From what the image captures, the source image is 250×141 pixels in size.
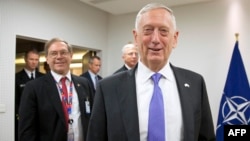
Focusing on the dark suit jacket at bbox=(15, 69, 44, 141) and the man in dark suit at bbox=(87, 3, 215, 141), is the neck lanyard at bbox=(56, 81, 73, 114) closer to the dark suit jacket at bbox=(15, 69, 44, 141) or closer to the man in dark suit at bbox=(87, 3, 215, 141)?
the man in dark suit at bbox=(87, 3, 215, 141)

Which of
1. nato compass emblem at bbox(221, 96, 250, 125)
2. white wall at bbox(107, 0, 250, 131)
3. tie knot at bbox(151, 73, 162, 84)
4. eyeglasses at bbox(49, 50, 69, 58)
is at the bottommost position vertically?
nato compass emblem at bbox(221, 96, 250, 125)

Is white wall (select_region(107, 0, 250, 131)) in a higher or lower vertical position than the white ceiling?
lower

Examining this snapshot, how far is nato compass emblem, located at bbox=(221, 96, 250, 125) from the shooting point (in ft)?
12.8

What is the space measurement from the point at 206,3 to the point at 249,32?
879 mm

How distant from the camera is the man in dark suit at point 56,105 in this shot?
200cm

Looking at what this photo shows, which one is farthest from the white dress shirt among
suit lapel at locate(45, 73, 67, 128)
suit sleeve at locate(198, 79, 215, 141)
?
suit lapel at locate(45, 73, 67, 128)

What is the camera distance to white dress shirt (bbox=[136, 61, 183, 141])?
1102 mm

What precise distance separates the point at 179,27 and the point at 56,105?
3.49 m

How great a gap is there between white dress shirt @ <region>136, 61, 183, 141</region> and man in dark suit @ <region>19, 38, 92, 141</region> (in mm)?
1042

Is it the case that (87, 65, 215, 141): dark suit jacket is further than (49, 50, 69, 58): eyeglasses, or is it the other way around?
(49, 50, 69, 58): eyeglasses

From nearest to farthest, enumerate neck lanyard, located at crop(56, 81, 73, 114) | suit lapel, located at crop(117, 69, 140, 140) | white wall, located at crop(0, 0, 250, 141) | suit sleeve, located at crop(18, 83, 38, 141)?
suit lapel, located at crop(117, 69, 140, 140) → suit sleeve, located at crop(18, 83, 38, 141) → neck lanyard, located at crop(56, 81, 73, 114) → white wall, located at crop(0, 0, 250, 141)

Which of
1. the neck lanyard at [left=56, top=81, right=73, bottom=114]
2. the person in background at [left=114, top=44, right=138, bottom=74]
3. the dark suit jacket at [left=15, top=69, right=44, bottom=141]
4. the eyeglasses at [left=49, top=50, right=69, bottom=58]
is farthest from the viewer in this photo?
the dark suit jacket at [left=15, top=69, right=44, bottom=141]

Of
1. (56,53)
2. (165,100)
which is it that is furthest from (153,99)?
(56,53)

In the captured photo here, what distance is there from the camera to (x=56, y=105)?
80.4 inches
